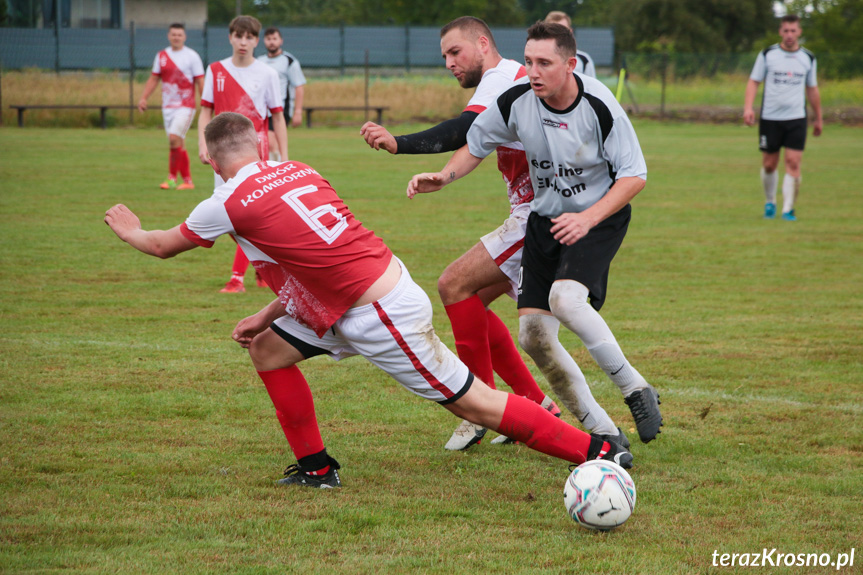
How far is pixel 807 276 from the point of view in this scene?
8.98 m

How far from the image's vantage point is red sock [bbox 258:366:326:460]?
4035mm

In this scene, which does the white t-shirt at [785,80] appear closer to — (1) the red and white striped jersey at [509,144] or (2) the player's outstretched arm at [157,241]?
(1) the red and white striped jersey at [509,144]

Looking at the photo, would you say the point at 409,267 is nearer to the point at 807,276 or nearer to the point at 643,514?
the point at 807,276

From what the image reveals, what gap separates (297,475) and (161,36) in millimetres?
38778

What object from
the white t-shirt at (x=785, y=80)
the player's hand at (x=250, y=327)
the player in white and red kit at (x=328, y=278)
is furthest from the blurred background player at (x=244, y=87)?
the white t-shirt at (x=785, y=80)

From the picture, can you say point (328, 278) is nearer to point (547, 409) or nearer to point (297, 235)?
point (297, 235)

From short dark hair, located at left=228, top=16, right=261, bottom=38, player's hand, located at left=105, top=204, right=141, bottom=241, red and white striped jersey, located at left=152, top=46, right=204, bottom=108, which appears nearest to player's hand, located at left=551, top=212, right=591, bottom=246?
player's hand, located at left=105, top=204, right=141, bottom=241

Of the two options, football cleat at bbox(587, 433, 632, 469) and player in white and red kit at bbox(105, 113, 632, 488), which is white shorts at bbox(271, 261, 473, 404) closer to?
player in white and red kit at bbox(105, 113, 632, 488)

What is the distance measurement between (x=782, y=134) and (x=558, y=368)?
370 inches

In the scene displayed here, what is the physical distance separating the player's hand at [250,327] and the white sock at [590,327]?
128 cm

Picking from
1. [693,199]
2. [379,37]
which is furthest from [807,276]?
[379,37]

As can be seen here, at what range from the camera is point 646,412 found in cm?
421

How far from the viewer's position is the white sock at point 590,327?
4164mm

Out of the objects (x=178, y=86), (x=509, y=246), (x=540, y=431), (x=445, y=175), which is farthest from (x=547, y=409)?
(x=178, y=86)
